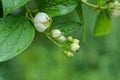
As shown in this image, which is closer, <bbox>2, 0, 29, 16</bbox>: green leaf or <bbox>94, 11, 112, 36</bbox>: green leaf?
<bbox>2, 0, 29, 16</bbox>: green leaf

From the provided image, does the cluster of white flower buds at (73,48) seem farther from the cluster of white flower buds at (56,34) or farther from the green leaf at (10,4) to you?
the green leaf at (10,4)

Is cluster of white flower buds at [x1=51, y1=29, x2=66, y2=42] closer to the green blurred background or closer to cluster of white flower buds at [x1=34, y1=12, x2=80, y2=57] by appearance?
cluster of white flower buds at [x1=34, y1=12, x2=80, y2=57]

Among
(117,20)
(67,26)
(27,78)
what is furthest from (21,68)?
(67,26)

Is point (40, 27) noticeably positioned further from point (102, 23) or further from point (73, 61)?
point (73, 61)

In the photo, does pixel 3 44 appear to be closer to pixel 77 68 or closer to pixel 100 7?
pixel 100 7

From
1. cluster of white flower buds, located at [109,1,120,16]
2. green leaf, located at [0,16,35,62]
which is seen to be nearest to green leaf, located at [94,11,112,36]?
cluster of white flower buds, located at [109,1,120,16]

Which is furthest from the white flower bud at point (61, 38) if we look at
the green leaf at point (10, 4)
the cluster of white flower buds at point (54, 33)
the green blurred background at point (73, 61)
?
the green blurred background at point (73, 61)
